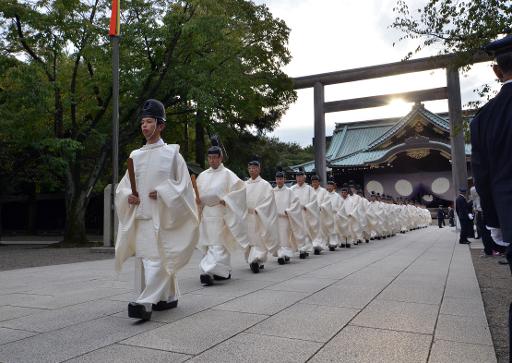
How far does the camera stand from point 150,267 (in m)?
4.02

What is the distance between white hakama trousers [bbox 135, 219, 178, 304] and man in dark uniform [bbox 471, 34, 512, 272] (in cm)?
277

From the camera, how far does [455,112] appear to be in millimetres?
19984

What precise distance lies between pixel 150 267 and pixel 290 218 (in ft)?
18.6

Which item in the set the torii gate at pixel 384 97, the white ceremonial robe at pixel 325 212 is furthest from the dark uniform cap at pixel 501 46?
the torii gate at pixel 384 97

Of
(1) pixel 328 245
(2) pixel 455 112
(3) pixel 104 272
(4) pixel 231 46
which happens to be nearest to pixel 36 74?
(4) pixel 231 46

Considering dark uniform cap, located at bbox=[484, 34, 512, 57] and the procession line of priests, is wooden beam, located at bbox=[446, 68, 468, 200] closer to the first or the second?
the procession line of priests

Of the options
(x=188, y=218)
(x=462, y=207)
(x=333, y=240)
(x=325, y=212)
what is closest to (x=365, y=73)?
(x=462, y=207)

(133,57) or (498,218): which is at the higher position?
(133,57)

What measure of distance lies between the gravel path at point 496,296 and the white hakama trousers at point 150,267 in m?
2.77

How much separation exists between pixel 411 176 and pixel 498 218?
3134cm

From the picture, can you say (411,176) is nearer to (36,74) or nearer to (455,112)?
(455,112)

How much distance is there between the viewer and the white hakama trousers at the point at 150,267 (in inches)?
155

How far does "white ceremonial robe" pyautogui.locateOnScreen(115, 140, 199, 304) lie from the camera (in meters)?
4.09

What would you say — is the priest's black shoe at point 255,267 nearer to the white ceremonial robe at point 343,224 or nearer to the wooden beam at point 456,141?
the white ceremonial robe at point 343,224
